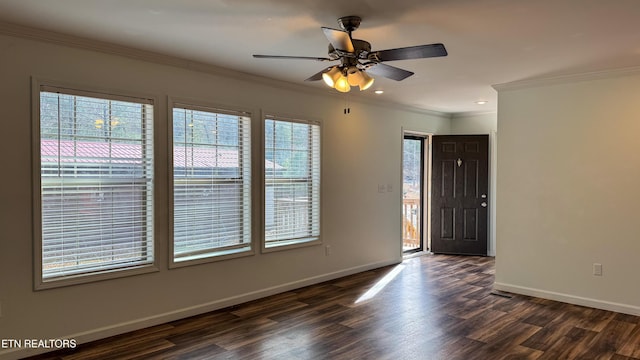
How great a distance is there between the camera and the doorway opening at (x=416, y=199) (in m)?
7.15

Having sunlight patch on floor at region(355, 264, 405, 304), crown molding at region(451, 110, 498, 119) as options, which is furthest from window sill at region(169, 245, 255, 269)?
crown molding at region(451, 110, 498, 119)

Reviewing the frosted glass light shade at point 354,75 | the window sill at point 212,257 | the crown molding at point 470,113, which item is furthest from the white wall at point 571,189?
the window sill at point 212,257

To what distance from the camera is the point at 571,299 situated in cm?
441

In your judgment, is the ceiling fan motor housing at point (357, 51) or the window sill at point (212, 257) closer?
the ceiling fan motor housing at point (357, 51)

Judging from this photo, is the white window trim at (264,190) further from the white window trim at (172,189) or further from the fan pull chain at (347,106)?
the fan pull chain at (347,106)

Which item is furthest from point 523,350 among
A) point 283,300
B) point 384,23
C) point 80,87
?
point 80,87

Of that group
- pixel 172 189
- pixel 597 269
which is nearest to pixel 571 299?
pixel 597 269

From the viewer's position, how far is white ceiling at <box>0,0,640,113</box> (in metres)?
2.54

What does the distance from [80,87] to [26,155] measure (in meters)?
0.63

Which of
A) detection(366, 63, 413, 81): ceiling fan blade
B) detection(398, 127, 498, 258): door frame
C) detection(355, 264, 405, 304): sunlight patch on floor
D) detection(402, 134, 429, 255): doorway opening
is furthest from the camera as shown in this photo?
detection(402, 134, 429, 255): doorway opening

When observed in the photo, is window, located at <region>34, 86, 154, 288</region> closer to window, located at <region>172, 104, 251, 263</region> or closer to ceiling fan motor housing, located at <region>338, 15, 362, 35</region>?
window, located at <region>172, 104, 251, 263</region>

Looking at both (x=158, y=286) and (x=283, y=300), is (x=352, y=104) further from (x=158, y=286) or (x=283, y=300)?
(x=158, y=286)

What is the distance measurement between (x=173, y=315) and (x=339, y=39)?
2850 mm

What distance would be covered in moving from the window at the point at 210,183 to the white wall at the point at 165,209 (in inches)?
5.3
